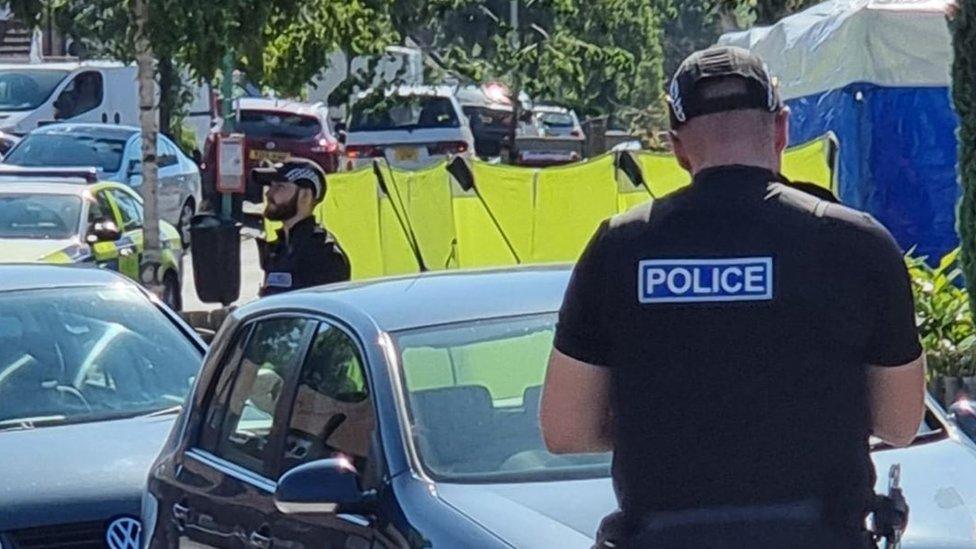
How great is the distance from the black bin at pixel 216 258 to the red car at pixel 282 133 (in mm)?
12948

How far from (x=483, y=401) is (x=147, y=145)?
36.1ft

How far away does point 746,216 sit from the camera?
337cm

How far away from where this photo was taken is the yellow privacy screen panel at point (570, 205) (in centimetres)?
1455

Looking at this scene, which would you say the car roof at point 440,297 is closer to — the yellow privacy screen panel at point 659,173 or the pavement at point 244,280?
the yellow privacy screen panel at point 659,173

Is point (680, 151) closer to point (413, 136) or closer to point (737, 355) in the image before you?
point (737, 355)

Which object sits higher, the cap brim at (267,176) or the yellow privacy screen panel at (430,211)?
the cap brim at (267,176)

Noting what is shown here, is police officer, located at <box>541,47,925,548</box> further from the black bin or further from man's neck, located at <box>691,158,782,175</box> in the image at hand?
the black bin

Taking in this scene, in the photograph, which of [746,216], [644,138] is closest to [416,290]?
[746,216]

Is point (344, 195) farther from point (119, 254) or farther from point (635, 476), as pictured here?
point (635, 476)

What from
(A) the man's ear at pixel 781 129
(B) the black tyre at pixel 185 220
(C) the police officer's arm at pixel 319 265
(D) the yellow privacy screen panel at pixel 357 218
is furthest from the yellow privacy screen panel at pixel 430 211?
(A) the man's ear at pixel 781 129

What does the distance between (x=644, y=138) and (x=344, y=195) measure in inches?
717

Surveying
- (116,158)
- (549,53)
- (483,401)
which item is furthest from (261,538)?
(116,158)

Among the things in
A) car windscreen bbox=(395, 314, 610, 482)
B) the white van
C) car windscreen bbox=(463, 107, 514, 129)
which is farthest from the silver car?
car windscreen bbox=(395, 314, 610, 482)

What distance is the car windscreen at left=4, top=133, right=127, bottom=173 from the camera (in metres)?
24.3
